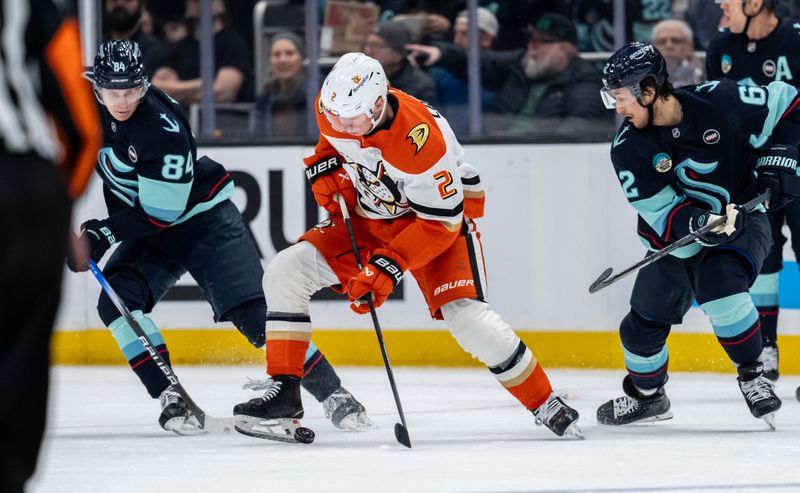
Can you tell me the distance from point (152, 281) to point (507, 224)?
173cm

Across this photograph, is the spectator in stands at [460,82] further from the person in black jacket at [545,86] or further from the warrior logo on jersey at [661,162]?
the warrior logo on jersey at [661,162]

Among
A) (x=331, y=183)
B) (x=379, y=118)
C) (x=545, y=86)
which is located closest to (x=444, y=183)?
(x=379, y=118)

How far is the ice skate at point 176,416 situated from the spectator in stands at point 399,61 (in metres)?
2.04

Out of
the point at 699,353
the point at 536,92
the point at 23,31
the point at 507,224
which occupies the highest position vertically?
the point at 23,31

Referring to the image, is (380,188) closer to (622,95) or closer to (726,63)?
(622,95)

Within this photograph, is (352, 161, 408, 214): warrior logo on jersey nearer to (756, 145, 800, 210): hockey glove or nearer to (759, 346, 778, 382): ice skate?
(756, 145, 800, 210): hockey glove

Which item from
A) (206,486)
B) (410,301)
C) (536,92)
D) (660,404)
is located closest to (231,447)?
(206,486)

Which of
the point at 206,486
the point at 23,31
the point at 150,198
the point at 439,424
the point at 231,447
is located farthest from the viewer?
the point at 439,424

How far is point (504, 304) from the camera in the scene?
16.9 ft

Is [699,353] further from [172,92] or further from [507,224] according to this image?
[172,92]

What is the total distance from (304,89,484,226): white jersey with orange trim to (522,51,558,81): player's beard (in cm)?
192

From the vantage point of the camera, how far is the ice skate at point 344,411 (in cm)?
372

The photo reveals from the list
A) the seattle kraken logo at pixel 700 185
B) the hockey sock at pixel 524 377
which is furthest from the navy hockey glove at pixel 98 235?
the seattle kraken logo at pixel 700 185

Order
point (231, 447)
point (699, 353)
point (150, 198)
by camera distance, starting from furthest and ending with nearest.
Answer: point (699, 353)
point (150, 198)
point (231, 447)
